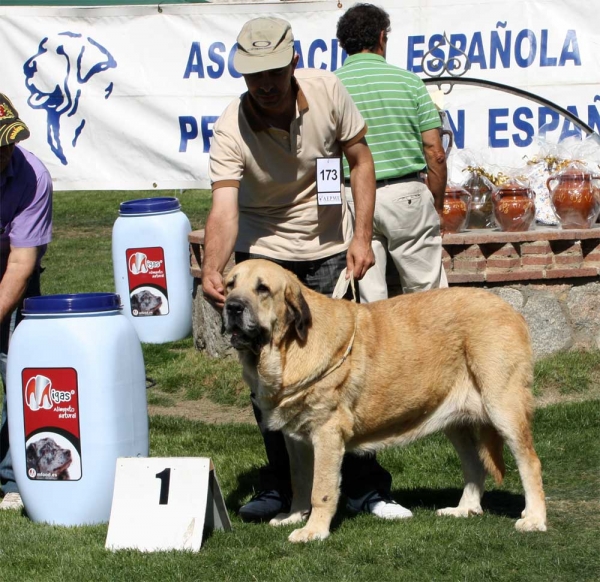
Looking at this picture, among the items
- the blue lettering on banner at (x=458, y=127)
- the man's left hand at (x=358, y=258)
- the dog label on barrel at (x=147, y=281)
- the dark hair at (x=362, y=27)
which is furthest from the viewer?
the dog label on barrel at (x=147, y=281)

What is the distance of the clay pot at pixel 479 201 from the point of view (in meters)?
8.21

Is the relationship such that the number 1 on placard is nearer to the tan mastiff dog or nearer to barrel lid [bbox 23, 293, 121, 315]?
the tan mastiff dog

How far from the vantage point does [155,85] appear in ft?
31.7

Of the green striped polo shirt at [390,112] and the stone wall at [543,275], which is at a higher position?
the green striped polo shirt at [390,112]

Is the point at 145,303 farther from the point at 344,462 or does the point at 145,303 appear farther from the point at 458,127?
the point at 344,462

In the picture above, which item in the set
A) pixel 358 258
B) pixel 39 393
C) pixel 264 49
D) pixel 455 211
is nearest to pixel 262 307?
pixel 358 258

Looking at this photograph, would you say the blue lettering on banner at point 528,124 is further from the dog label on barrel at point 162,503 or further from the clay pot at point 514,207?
the dog label on barrel at point 162,503

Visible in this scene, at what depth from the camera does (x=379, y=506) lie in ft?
16.6

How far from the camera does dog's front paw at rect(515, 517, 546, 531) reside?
466 cm

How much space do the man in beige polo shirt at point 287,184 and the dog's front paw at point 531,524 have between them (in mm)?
596

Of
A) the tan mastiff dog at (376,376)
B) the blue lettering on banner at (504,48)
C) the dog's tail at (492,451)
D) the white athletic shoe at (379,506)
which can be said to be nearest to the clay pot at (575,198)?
the blue lettering on banner at (504,48)

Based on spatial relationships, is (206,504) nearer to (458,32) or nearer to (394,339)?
A: (394,339)

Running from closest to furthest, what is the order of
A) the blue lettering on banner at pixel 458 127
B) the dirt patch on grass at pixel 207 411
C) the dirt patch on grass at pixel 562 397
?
the dirt patch on grass at pixel 562 397 < the dirt patch on grass at pixel 207 411 < the blue lettering on banner at pixel 458 127

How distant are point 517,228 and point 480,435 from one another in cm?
330
